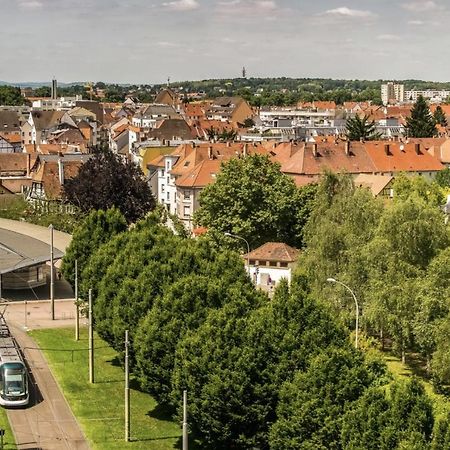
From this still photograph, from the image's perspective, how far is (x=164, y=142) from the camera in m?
135

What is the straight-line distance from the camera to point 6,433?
4131cm

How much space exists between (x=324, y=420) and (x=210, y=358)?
248 inches

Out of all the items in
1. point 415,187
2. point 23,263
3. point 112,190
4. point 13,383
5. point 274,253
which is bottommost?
point 13,383

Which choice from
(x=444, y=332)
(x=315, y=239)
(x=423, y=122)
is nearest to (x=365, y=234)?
(x=315, y=239)

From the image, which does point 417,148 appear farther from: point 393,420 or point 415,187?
point 393,420

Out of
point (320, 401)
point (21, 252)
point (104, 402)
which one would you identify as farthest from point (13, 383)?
point (21, 252)

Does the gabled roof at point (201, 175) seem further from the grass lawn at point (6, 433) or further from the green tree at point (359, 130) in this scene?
the grass lawn at point (6, 433)

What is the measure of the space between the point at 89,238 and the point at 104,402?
17.3m

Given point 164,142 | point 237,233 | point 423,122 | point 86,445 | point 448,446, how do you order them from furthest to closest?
point 423,122, point 164,142, point 237,233, point 86,445, point 448,446

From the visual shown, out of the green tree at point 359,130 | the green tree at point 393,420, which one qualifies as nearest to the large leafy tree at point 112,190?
the green tree at point 393,420

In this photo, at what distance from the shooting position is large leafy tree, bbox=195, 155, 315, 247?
253 feet

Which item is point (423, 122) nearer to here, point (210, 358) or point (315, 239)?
point (315, 239)

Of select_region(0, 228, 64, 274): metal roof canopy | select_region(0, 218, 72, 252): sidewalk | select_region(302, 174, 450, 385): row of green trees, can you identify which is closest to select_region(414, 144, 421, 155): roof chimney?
select_region(0, 218, 72, 252): sidewalk

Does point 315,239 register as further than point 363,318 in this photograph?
Yes
